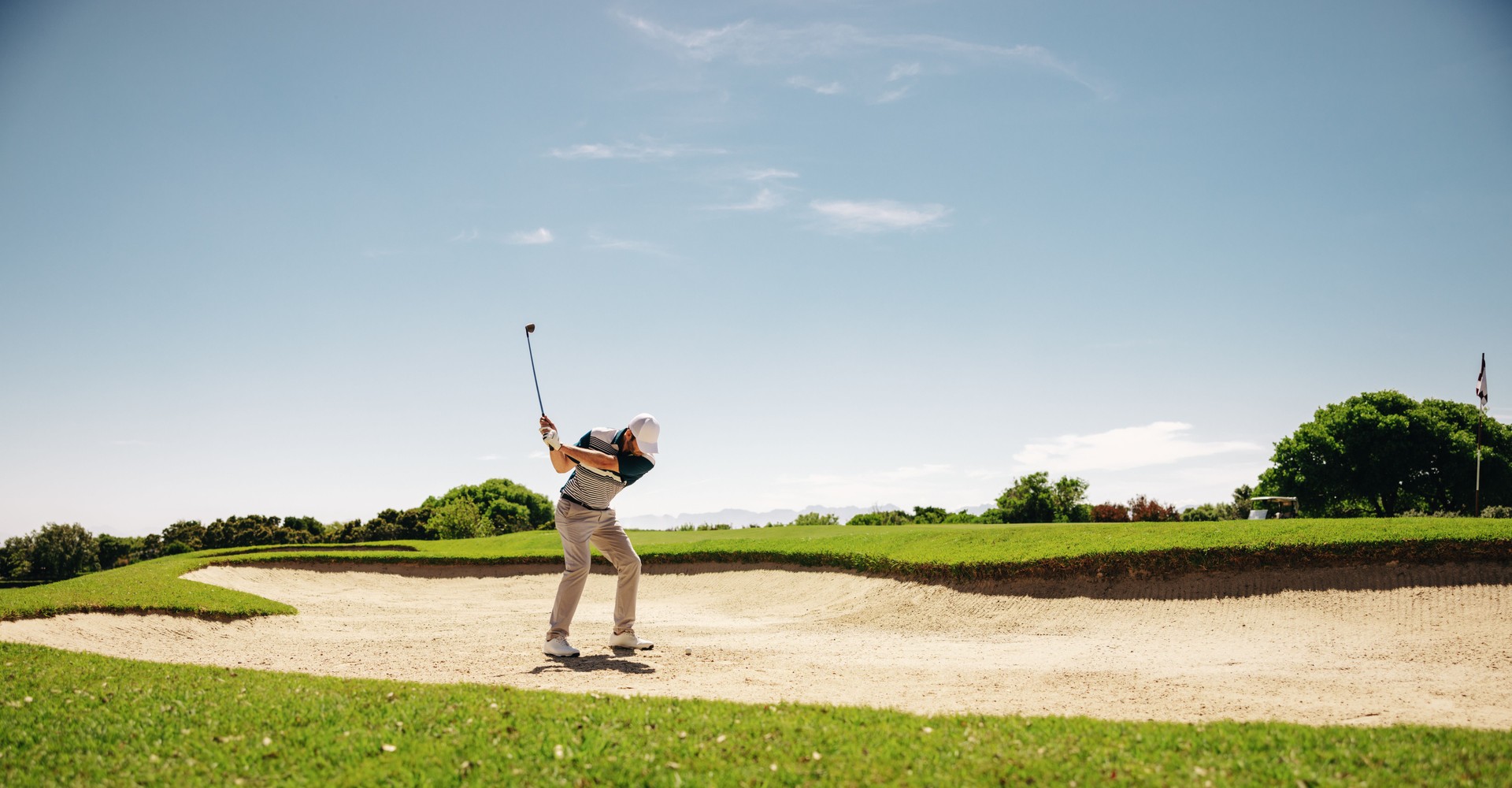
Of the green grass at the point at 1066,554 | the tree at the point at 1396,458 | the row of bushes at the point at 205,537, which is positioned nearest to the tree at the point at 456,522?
the row of bushes at the point at 205,537

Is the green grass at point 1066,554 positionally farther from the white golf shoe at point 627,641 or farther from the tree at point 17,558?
the tree at point 17,558

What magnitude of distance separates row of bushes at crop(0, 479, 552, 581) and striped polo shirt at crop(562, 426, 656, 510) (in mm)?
36696

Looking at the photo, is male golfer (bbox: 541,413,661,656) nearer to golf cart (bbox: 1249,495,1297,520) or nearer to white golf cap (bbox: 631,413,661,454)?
white golf cap (bbox: 631,413,661,454)

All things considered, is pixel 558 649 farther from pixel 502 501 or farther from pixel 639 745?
pixel 502 501

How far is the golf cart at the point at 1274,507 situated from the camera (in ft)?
106

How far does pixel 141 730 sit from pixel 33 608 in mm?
9782

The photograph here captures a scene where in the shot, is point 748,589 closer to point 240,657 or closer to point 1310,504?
point 240,657

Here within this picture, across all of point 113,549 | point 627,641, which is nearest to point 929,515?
point 627,641

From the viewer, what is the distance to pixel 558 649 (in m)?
9.86

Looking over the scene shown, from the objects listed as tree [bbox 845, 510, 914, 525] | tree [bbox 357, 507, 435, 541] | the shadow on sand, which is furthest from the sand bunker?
tree [bbox 357, 507, 435, 541]

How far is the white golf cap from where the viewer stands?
380 inches

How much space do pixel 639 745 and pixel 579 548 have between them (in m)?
4.49

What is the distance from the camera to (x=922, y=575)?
16.5 metres

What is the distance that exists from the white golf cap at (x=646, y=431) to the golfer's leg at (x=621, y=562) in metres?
1.05
